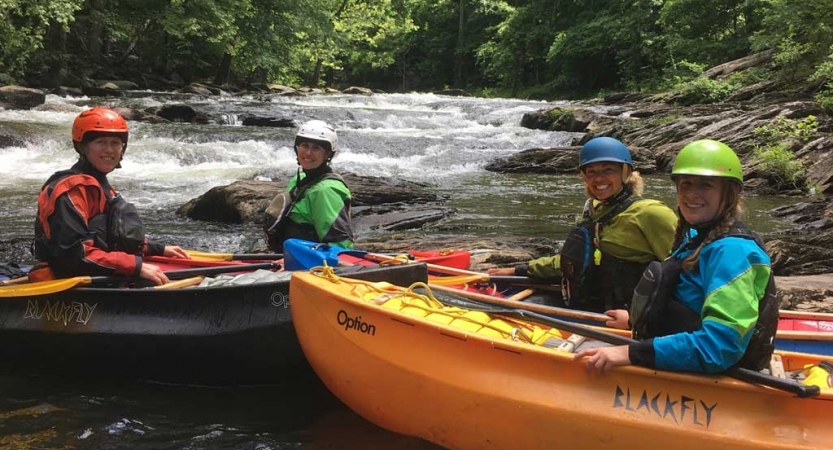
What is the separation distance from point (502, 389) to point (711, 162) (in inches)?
50.0

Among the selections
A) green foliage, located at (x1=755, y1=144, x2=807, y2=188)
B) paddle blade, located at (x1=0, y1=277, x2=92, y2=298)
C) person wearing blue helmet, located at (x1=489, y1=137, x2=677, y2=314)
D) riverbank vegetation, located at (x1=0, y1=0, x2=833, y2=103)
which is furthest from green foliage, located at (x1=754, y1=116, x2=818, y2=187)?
paddle blade, located at (x1=0, y1=277, x2=92, y2=298)

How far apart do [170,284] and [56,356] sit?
30.6 inches

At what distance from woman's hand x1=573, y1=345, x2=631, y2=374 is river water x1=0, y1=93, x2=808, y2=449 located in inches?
43.0

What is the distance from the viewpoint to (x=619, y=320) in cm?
361

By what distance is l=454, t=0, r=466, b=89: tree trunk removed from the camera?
45366 millimetres

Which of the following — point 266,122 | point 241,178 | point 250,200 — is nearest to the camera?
point 250,200

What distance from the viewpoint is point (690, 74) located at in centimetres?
2425

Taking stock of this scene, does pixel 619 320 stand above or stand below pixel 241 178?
below

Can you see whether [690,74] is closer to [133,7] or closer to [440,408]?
[133,7]

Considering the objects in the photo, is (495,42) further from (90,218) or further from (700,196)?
(700,196)

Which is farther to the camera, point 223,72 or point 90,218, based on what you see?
point 223,72

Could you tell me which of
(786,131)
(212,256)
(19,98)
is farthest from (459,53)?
(212,256)

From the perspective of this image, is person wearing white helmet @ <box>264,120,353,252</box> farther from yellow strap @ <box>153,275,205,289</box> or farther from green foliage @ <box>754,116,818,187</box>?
green foliage @ <box>754,116,818,187</box>

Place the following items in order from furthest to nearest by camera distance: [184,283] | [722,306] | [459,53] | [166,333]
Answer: [459,53]
[184,283]
[166,333]
[722,306]
